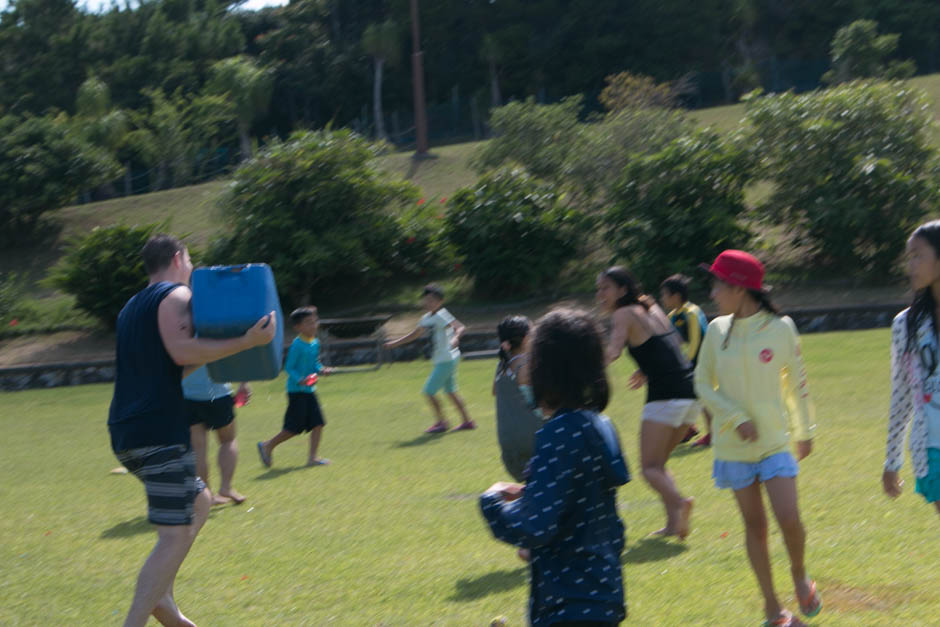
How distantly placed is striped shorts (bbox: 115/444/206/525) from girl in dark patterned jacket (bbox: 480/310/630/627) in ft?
6.95

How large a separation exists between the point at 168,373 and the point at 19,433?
505 inches

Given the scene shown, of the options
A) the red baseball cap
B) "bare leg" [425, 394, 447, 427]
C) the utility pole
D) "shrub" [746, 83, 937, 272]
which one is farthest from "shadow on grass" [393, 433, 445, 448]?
the utility pole

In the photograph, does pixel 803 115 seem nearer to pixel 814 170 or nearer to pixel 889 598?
pixel 814 170

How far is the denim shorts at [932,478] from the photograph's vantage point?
418 cm

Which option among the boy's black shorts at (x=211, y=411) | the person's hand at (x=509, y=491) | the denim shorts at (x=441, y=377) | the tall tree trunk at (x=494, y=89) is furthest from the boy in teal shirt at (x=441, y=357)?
the tall tree trunk at (x=494, y=89)

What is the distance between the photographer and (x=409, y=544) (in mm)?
7148

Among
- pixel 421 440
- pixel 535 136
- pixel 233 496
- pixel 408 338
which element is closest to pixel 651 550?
pixel 233 496

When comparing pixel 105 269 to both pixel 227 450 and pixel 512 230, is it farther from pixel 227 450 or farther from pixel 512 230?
pixel 227 450

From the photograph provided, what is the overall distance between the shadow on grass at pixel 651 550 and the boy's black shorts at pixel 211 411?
3.51 metres

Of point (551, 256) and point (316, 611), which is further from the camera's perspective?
point (551, 256)

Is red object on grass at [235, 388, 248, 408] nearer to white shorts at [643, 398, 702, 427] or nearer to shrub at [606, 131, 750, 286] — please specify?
white shorts at [643, 398, 702, 427]

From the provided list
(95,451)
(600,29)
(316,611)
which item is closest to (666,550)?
(316,611)

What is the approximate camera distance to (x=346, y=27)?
51875mm

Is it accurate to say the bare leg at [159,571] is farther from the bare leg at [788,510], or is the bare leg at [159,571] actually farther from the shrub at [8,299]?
the shrub at [8,299]
